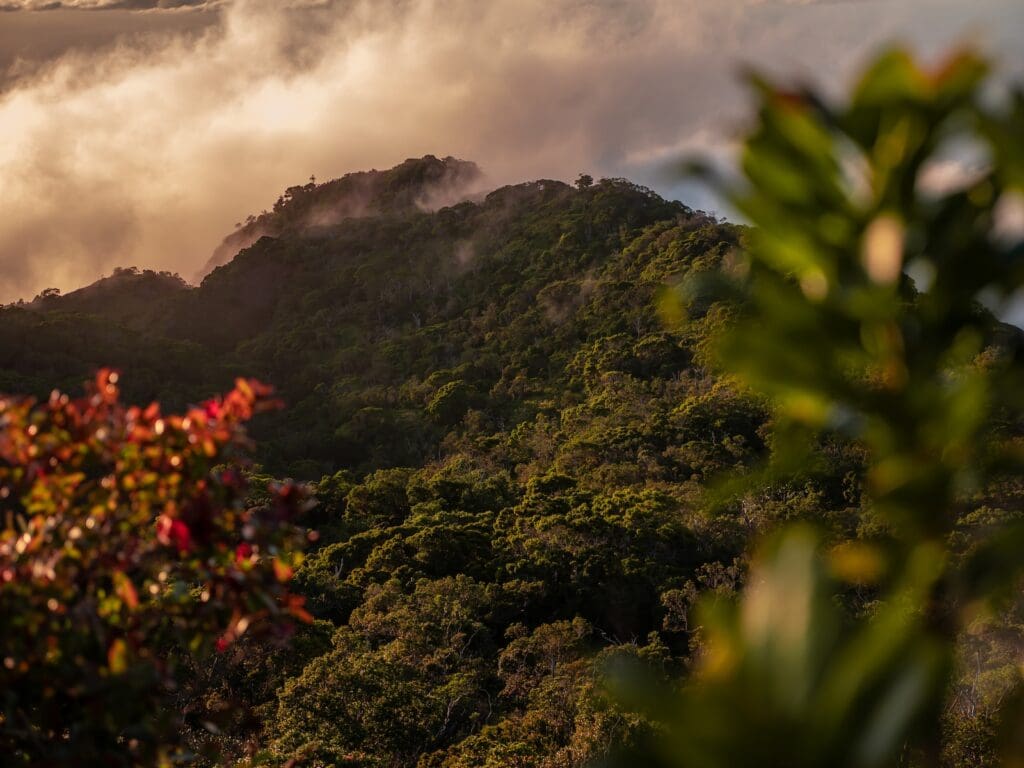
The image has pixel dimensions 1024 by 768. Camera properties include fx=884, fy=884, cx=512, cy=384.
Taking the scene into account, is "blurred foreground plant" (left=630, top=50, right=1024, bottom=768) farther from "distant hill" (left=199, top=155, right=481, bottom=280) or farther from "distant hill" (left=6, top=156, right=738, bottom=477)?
"distant hill" (left=199, top=155, right=481, bottom=280)

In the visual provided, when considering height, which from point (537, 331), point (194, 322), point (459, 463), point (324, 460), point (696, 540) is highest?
point (194, 322)

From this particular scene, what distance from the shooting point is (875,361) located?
561 mm

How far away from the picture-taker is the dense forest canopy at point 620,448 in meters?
0.50

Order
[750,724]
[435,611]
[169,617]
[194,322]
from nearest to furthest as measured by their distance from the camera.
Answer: [750,724], [169,617], [435,611], [194,322]

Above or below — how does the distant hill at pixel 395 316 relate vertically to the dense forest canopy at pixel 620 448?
above

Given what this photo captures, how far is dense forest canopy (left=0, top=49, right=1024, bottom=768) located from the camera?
50 centimetres

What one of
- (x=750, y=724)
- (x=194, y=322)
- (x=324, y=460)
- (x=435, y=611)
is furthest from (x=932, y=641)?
(x=194, y=322)

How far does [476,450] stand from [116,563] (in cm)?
3493

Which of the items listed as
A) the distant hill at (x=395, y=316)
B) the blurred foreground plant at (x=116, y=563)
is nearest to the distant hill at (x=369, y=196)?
the distant hill at (x=395, y=316)

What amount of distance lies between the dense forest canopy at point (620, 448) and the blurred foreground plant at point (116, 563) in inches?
6.5

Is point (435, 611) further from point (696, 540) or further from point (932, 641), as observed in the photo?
point (932, 641)

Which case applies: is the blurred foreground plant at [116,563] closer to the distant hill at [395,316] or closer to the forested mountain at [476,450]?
the forested mountain at [476,450]

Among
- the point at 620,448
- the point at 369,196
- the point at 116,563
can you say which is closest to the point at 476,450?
the point at 620,448

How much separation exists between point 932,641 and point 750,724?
104 millimetres
